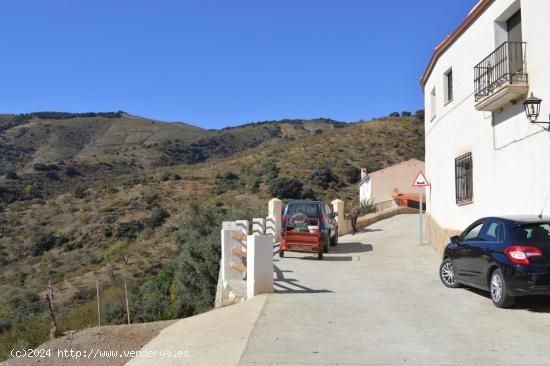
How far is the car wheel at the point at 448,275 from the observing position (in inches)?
477

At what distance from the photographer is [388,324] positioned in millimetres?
8531

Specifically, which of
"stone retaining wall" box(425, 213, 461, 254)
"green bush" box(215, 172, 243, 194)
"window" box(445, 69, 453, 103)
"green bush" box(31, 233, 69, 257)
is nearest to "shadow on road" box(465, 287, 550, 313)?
"stone retaining wall" box(425, 213, 461, 254)

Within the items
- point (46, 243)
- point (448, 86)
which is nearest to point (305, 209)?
point (448, 86)

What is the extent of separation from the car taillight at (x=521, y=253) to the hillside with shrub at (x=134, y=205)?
10.9 meters

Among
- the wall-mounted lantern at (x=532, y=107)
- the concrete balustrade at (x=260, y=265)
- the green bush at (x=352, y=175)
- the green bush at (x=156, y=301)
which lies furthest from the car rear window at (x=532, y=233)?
the green bush at (x=352, y=175)

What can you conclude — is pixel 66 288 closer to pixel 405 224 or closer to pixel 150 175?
pixel 405 224

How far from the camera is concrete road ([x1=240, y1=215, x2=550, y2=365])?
675cm

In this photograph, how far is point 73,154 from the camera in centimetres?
9494

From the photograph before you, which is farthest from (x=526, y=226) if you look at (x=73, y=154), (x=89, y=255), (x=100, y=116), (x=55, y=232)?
(x=100, y=116)

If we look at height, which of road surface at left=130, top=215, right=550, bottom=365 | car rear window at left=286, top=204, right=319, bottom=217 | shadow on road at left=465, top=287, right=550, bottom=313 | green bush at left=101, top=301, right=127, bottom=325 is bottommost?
green bush at left=101, top=301, right=127, bottom=325

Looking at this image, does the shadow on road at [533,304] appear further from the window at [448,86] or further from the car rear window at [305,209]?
the car rear window at [305,209]

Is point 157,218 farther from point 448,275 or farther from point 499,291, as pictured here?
point 499,291

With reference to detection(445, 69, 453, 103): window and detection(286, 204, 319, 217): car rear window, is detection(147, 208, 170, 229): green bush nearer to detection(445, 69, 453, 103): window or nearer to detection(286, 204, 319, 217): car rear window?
detection(286, 204, 319, 217): car rear window

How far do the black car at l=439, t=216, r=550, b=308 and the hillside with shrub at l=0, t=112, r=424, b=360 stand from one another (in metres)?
9.83
